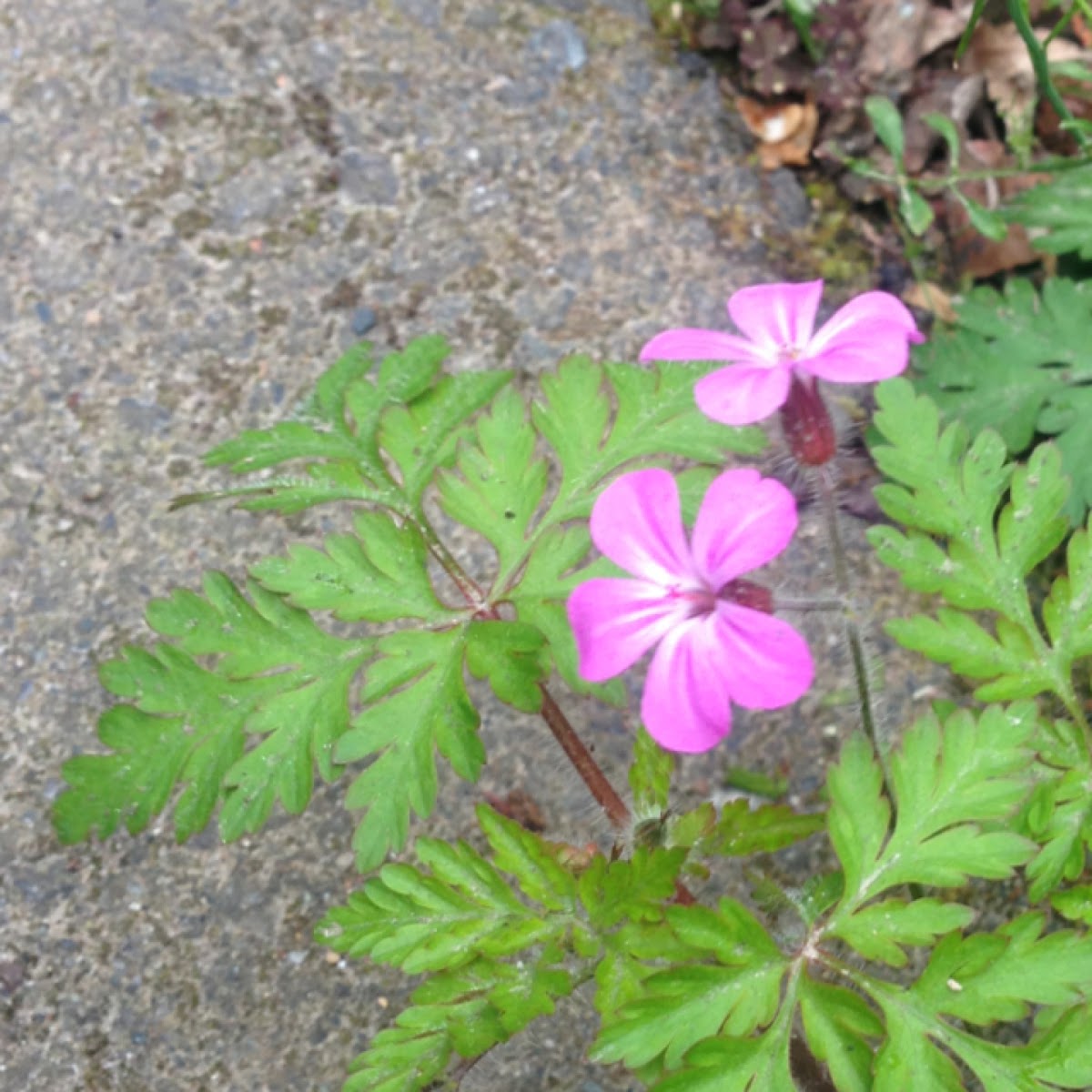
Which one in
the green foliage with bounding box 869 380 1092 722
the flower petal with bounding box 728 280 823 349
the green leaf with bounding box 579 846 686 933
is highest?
the flower petal with bounding box 728 280 823 349

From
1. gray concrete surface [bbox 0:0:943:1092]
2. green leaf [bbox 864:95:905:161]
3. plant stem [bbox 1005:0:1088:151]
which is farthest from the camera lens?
green leaf [bbox 864:95:905:161]

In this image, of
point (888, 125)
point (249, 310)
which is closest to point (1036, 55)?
point (888, 125)

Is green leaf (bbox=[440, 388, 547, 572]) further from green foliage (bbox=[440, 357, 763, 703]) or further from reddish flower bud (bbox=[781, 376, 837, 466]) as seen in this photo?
reddish flower bud (bbox=[781, 376, 837, 466])

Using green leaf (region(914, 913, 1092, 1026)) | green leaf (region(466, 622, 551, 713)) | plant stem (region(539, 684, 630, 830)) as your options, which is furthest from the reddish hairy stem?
green leaf (region(914, 913, 1092, 1026))

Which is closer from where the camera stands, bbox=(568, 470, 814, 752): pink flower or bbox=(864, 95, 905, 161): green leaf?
bbox=(568, 470, 814, 752): pink flower

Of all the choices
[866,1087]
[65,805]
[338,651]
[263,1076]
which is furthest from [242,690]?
[866,1087]

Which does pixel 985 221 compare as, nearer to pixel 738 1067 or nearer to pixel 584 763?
pixel 584 763
